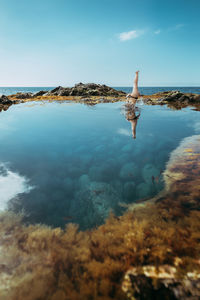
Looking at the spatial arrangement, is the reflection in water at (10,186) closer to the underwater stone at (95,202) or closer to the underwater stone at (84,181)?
the underwater stone at (84,181)

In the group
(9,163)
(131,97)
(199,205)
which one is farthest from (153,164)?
(131,97)

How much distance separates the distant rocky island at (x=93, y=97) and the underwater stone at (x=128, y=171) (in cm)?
2074

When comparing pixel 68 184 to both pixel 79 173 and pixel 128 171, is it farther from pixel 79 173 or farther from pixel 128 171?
pixel 128 171

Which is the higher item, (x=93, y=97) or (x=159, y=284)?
(x=93, y=97)

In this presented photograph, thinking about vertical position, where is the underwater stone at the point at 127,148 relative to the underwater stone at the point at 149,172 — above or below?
above

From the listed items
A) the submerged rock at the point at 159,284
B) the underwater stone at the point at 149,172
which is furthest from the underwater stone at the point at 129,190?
the submerged rock at the point at 159,284

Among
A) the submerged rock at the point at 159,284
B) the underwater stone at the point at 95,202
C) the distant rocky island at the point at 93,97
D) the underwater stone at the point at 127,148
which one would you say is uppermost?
the distant rocky island at the point at 93,97

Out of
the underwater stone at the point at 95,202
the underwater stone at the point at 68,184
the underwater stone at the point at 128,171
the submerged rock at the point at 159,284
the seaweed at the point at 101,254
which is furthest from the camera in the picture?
the underwater stone at the point at 128,171

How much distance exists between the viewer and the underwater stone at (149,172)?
5188 millimetres

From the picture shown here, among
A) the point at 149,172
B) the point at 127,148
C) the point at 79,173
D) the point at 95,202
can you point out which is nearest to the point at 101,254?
the point at 95,202

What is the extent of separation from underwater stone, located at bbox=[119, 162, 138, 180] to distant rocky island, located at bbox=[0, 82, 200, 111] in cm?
2074

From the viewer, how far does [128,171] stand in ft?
18.6

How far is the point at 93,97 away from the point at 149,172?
35.0 m

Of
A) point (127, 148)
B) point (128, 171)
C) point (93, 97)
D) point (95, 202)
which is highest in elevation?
point (93, 97)
